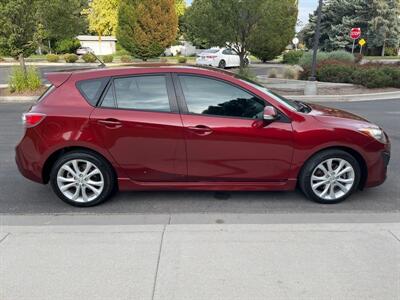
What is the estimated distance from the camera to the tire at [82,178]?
438 centimetres

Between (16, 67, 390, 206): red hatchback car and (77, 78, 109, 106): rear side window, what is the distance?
0.04 ft

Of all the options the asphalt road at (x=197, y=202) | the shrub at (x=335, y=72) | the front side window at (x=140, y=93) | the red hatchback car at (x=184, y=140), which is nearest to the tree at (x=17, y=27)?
the asphalt road at (x=197, y=202)

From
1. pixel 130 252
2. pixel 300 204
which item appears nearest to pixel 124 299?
pixel 130 252

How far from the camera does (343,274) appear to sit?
9.96 feet

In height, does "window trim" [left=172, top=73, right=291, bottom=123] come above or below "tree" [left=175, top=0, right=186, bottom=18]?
below

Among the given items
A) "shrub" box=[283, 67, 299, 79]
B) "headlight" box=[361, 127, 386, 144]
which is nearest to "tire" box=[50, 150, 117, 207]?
"headlight" box=[361, 127, 386, 144]

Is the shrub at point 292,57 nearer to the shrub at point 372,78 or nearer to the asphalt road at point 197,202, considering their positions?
the shrub at point 372,78

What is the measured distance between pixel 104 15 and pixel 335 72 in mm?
37958

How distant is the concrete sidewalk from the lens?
112 inches

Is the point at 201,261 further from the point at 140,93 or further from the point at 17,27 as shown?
the point at 17,27

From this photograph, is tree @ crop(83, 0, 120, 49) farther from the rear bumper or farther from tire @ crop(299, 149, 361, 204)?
tire @ crop(299, 149, 361, 204)

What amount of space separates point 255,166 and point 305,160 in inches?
21.6

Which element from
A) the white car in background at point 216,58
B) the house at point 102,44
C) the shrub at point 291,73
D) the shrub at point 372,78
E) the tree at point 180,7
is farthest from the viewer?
the house at point 102,44

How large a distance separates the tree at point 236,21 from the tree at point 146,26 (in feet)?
41.1
